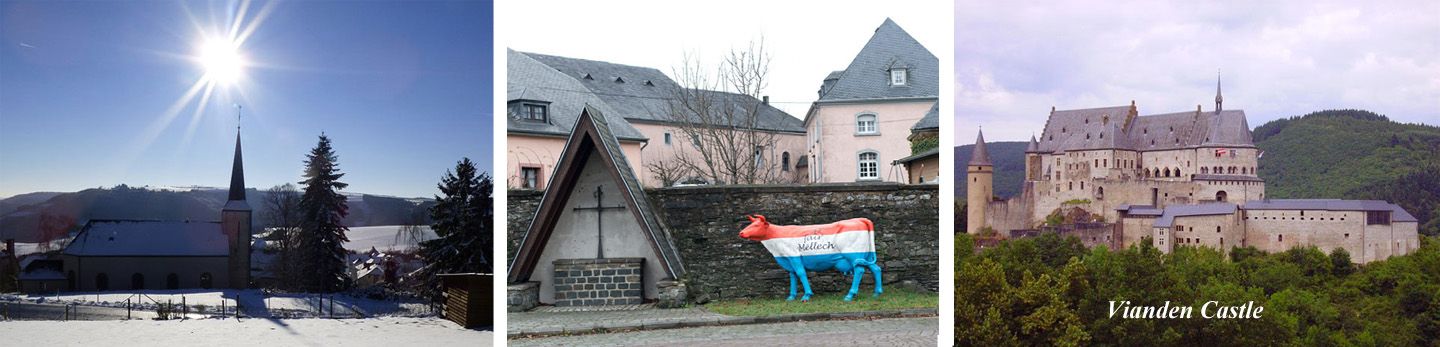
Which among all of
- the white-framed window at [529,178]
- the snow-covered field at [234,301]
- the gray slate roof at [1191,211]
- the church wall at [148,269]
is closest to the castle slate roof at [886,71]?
the white-framed window at [529,178]

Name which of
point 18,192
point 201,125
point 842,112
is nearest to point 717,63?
point 842,112

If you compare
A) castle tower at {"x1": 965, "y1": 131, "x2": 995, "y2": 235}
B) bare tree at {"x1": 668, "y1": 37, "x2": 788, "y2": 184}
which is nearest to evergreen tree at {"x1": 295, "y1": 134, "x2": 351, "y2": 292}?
bare tree at {"x1": 668, "y1": 37, "x2": 788, "y2": 184}

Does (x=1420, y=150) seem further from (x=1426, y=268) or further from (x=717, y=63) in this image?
(x=717, y=63)

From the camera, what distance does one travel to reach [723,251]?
5.48 meters

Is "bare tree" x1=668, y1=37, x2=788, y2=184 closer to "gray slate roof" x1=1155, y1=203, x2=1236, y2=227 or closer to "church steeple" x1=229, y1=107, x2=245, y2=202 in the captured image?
"church steeple" x1=229, y1=107, x2=245, y2=202

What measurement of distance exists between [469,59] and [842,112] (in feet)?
7.13

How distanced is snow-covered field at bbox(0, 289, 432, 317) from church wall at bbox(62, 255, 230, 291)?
0.05m

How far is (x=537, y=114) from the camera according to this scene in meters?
5.37

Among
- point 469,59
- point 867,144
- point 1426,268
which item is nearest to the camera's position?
point 867,144

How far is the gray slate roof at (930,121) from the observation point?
5262mm

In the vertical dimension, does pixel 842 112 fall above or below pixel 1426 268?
above

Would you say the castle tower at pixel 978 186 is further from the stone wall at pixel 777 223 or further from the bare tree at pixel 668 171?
the bare tree at pixel 668 171

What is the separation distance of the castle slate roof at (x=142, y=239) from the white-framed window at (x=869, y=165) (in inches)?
143

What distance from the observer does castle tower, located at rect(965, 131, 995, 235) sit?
6.75 metres
